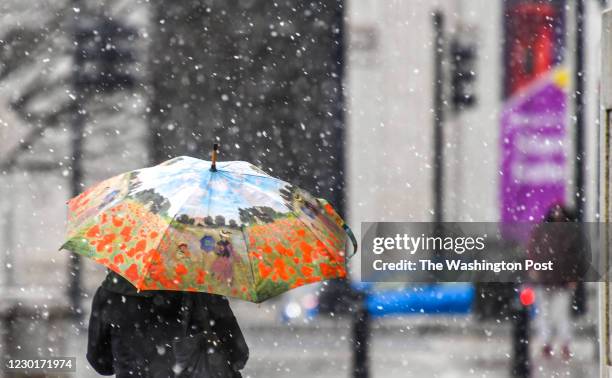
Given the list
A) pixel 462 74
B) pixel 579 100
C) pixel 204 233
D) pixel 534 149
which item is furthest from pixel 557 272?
pixel 204 233

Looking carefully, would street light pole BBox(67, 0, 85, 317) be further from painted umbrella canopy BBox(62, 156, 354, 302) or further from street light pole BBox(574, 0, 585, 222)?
painted umbrella canopy BBox(62, 156, 354, 302)

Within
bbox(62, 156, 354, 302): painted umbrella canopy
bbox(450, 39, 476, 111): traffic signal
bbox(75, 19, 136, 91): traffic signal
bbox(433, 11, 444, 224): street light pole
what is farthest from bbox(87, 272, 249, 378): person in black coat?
bbox(450, 39, 476, 111): traffic signal

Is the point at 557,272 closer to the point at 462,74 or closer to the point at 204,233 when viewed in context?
the point at 462,74

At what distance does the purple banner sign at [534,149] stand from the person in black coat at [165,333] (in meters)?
9.91

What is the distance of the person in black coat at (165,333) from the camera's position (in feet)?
11.7

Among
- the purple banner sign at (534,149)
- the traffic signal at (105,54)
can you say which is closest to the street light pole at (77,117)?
the traffic signal at (105,54)

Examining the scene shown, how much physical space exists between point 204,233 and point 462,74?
475 inches

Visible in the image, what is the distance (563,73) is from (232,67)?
4.90 meters

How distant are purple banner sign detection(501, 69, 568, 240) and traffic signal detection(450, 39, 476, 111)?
66 centimetres

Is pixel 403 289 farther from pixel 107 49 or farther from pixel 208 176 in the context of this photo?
pixel 208 176

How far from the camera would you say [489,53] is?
50.2 feet

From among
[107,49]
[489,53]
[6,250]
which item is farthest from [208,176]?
[6,250]

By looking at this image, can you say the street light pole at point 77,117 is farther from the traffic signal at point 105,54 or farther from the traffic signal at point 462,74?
the traffic signal at point 462,74

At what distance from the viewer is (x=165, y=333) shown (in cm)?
370
